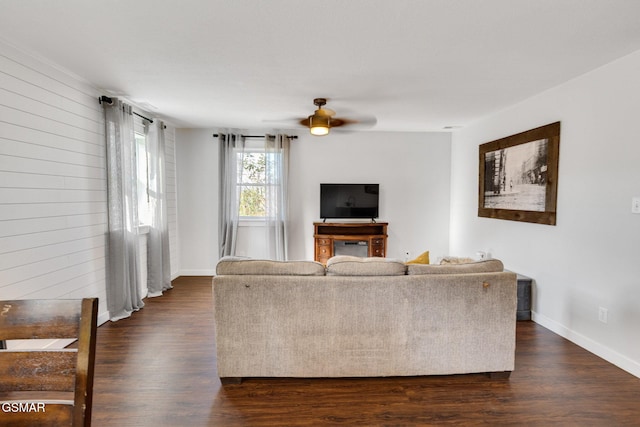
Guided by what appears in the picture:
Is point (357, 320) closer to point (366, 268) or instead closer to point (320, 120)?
point (366, 268)

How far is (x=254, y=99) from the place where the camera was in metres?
3.63

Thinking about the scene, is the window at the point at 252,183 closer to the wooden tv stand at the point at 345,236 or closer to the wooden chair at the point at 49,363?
the wooden tv stand at the point at 345,236

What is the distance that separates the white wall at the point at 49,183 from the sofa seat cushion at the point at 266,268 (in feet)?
5.19

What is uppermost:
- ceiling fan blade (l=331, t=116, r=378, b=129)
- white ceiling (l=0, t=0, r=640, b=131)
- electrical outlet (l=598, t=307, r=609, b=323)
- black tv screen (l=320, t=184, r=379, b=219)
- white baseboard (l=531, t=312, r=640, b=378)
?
ceiling fan blade (l=331, t=116, r=378, b=129)

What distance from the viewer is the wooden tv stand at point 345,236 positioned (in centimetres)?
511

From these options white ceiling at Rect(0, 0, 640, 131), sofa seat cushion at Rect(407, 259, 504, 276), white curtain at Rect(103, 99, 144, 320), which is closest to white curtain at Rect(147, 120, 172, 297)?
white curtain at Rect(103, 99, 144, 320)

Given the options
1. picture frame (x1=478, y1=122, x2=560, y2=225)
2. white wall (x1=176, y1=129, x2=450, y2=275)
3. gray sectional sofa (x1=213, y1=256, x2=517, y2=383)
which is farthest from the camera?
white wall (x1=176, y1=129, x2=450, y2=275)

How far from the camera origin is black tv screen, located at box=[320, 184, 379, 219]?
17.6ft

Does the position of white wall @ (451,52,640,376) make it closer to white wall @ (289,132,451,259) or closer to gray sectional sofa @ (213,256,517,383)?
gray sectional sofa @ (213,256,517,383)

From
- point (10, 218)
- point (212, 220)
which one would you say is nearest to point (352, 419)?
point (10, 218)

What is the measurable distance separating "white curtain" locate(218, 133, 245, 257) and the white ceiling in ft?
5.05

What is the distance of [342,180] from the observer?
18.0ft

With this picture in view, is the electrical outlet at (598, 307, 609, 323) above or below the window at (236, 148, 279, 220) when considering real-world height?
below

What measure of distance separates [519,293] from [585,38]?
8.00 feet
